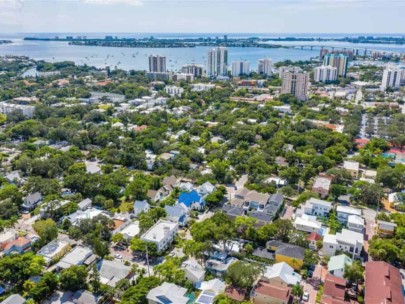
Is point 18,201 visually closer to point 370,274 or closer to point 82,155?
point 82,155

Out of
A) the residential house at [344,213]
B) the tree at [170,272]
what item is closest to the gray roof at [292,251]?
the tree at [170,272]

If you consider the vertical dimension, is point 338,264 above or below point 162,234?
below

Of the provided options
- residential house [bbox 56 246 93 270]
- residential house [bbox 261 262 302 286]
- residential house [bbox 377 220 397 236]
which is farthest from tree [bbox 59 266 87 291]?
residential house [bbox 377 220 397 236]

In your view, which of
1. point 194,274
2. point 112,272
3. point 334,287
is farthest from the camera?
point 112,272

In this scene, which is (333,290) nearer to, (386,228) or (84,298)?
(386,228)

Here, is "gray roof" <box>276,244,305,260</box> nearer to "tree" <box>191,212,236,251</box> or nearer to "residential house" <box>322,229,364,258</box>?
"residential house" <box>322,229,364,258</box>

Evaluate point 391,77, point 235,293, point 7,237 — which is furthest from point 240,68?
point 235,293

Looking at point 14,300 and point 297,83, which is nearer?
point 14,300
